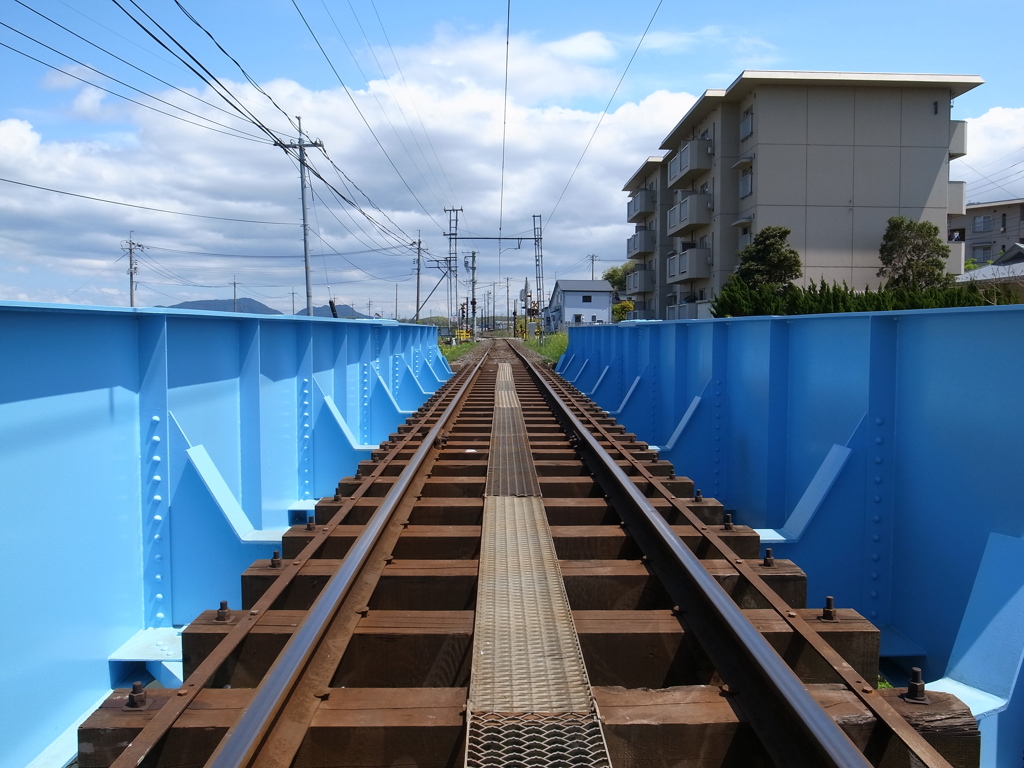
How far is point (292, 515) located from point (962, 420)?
214 inches

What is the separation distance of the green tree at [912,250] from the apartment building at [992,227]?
2734 cm

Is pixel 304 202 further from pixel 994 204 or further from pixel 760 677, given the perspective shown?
pixel 994 204

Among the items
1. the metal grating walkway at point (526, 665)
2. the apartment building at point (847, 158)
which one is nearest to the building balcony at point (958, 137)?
the apartment building at point (847, 158)

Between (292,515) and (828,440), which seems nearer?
(828,440)

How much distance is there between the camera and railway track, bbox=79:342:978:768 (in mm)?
2273

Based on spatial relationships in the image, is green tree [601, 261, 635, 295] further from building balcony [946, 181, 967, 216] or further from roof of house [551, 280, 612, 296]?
building balcony [946, 181, 967, 216]

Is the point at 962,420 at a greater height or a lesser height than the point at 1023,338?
lesser

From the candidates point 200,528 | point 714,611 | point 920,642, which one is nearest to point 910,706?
point 714,611

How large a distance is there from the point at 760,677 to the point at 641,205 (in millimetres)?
54087

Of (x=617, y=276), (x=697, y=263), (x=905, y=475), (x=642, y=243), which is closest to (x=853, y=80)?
(x=697, y=263)

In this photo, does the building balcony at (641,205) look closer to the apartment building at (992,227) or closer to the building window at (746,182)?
the building window at (746,182)

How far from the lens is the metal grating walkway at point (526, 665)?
2.27 meters

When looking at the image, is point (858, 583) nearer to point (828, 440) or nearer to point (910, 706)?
point (828, 440)

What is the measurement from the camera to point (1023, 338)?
3.56 metres
